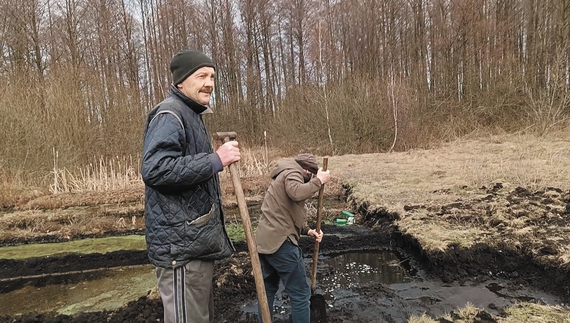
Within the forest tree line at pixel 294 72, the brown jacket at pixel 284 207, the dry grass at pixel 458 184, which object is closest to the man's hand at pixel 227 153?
the brown jacket at pixel 284 207

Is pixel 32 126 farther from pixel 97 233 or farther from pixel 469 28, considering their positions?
pixel 469 28

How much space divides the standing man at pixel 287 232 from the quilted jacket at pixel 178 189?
0.97m

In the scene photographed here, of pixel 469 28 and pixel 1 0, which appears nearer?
pixel 1 0

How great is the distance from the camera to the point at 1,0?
47.9 feet

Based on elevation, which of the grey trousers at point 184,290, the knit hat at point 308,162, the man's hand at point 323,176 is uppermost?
the knit hat at point 308,162

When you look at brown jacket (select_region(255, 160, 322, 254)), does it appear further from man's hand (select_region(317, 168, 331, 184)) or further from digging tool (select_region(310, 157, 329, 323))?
digging tool (select_region(310, 157, 329, 323))

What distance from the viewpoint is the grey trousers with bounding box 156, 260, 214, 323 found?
203 cm

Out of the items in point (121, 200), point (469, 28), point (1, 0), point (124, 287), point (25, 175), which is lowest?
point (124, 287)

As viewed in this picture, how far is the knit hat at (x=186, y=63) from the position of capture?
2120 millimetres

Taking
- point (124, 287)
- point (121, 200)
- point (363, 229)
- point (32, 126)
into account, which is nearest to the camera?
point (124, 287)

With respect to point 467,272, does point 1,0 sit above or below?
above

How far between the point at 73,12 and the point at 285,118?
10.7 meters

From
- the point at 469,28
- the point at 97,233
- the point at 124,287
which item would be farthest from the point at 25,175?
the point at 469,28

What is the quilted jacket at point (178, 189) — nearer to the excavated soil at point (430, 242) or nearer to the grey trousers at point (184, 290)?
the grey trousers at point (184, 290)
